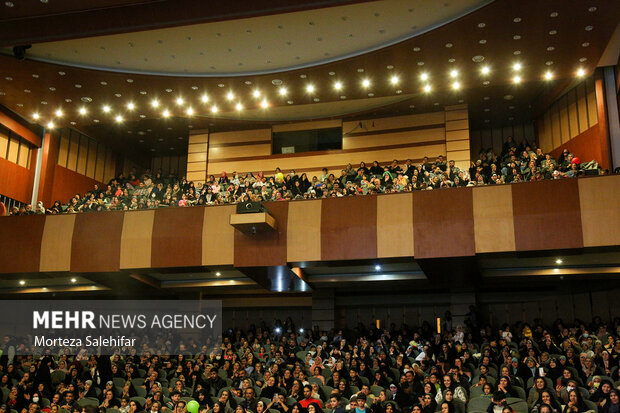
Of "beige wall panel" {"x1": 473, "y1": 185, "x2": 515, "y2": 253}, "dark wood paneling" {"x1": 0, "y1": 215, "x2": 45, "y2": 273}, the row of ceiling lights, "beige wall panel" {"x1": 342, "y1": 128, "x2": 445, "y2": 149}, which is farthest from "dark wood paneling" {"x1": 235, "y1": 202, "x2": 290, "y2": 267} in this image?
"beige wall panel" {"x1": 342, "y1": 128, "x2": 445, "y2": 149}

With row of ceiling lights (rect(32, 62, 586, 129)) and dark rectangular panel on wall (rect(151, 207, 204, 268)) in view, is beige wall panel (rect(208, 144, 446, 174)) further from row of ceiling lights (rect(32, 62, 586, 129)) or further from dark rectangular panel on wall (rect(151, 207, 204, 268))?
dark rectangular panel on wall (rect(151, 207, 204, 268))

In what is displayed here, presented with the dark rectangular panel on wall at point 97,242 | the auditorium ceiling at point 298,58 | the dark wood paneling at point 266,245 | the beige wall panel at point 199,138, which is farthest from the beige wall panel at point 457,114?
the dark rectangular panel on wall at point 97,242

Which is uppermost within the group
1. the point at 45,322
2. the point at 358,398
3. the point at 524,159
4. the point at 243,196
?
the point at 524,159

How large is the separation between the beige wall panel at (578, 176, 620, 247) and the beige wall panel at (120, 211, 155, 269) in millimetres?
6864

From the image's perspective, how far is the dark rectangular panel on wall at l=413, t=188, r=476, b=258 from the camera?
31.6 ft

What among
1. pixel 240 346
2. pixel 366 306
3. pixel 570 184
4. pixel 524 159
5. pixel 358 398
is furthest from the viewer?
pixel 366 306

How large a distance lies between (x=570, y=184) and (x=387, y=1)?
3825 mm

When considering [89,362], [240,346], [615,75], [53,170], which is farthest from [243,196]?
[615,75]

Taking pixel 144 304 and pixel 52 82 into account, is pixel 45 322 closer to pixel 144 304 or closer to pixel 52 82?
pixel 144 304

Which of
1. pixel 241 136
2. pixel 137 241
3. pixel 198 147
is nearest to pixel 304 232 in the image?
pixel 137 241

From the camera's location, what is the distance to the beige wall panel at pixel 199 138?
1547cm

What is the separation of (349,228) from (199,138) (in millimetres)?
6564

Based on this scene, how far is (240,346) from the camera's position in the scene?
11945 mm

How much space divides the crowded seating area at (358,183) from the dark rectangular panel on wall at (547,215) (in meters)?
0.28
